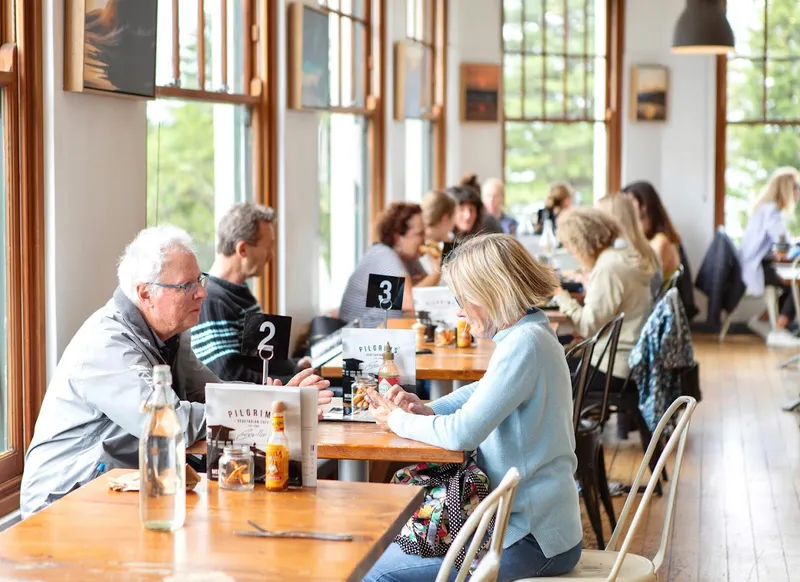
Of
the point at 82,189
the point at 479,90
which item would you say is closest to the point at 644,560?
the point at 82,189

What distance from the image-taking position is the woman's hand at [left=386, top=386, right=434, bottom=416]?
116 inches

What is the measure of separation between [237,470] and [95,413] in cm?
55

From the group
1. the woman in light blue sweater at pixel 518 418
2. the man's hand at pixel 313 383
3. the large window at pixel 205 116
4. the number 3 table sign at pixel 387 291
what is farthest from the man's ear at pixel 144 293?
the large window at pixel 205 116

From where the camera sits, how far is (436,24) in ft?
30.8

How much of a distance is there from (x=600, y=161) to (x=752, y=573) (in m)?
6.74

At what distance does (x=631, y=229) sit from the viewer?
589 cm

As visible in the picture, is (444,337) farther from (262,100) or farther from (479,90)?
(479,90)

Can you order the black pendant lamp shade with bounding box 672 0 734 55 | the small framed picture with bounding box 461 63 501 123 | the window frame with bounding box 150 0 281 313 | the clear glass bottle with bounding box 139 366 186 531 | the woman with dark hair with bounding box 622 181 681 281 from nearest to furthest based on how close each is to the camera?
the clear glass bottle with bounding box 139 366 186 531 → the window frame with bounding box 150 0 281 313 → the woman with dark hair with bounding box 622 181 681 281 → the black pendant lamp shade with bounding box 672 0 734 55 → the small framed picture with bounding box 461 63 501 123

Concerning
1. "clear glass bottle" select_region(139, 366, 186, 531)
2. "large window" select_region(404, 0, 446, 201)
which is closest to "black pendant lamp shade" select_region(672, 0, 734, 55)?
"large window" select_region(404, 0, 446, 201)

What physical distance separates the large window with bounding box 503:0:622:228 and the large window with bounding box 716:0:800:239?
0.99 metres

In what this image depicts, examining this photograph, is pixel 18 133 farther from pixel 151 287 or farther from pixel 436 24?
pixel 436 24

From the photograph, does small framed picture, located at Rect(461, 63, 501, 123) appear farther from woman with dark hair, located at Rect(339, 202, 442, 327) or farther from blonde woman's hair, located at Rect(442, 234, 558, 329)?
blonde woman's hair, located at Rect(442, 234, 558, 329)

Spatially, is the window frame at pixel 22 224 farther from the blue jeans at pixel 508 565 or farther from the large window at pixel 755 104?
the large window at pixel 755 104

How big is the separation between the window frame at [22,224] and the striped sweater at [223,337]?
31.6 inches
